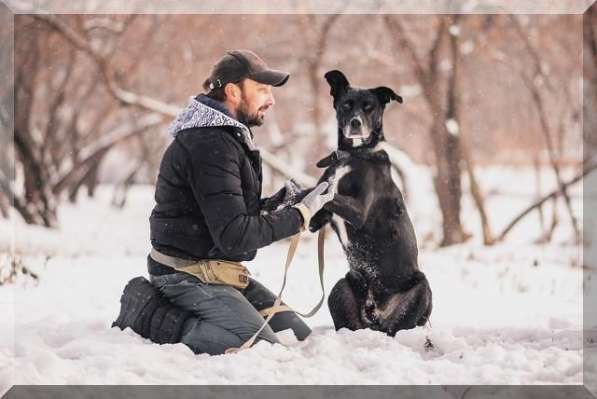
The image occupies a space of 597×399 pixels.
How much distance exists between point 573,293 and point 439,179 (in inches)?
198

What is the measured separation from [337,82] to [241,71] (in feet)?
2.34

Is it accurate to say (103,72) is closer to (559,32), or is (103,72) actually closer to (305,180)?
(305,180)

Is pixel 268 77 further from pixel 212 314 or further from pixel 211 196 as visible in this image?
pixel 212 314

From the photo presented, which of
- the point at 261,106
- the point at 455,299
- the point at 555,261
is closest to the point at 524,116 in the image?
the point at 555,261

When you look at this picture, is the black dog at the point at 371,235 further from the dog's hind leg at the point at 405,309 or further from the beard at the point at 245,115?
the beard at the point at 245,115

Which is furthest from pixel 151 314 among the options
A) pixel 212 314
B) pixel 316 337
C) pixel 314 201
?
pixel 314 201

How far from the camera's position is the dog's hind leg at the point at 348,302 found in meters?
4.28

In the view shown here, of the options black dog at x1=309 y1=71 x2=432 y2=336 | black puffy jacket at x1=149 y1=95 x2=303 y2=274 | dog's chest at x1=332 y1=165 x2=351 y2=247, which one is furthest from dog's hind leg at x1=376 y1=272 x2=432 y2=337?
black puffy jacket at x1=149 y1=95 x2=303 y2=274

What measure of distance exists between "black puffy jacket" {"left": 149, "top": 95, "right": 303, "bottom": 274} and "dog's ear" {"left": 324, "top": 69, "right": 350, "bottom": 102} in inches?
27.9

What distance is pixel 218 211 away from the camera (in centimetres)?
368

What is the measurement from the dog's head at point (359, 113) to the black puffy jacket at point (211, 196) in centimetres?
60

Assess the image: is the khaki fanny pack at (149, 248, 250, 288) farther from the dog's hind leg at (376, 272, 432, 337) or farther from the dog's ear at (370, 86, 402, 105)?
the dog's ear at (370, 86, 402, 105)

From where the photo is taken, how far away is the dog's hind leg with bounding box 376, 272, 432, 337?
4258mm

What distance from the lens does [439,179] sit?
464 inches
